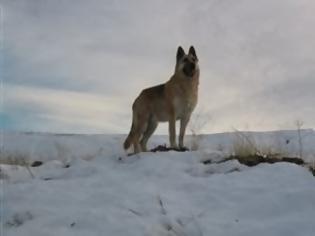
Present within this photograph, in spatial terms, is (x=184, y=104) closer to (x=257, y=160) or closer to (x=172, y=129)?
(x=172, y=129)

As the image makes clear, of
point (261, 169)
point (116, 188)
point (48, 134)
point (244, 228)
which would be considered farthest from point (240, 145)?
point (48, 134)

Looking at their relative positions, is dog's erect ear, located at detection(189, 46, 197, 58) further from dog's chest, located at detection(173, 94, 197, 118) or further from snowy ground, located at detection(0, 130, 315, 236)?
snowy ground, located at detection(0, 130, 315, 236)

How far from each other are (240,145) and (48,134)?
6314 mm

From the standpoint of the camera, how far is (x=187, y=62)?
10836mm

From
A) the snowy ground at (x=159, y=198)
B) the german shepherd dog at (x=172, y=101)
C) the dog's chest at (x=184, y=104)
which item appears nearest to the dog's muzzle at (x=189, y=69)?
the german shepherd dog at (x=172, y=101)

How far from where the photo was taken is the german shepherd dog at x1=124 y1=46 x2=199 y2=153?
423 inches

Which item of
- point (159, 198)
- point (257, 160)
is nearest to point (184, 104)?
point (257, 160)

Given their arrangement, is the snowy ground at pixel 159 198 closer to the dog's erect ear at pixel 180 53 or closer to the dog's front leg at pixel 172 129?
the dog's front leg at pixel 172 129

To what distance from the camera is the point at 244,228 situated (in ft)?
17.4

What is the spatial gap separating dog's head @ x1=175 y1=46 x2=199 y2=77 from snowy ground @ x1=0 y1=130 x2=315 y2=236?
11.0ft

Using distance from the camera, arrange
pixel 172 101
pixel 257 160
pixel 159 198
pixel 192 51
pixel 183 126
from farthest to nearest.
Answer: pixel 192 51 → pixel 183 126 → pixel 172 101 → pixel 257 160 → pixel 159 198

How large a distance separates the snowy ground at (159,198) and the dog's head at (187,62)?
335 cm

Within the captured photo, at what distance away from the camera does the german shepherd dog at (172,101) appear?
1074cm

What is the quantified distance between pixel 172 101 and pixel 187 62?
2.39 ft
